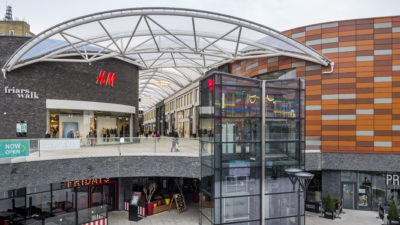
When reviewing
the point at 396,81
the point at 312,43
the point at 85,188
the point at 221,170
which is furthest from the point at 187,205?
the point at 396,81

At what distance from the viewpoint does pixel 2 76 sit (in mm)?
19875

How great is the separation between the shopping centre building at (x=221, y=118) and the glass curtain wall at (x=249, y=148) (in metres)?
0.05

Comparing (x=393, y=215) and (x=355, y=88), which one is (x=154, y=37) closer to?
(x=355, y=88)

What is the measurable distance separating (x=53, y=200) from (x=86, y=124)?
8.47 meters

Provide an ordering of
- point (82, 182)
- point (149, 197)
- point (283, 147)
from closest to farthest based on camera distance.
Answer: point (283, 147) → point (82, 182) → point (149, 197)

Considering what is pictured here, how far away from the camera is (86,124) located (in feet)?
80.9

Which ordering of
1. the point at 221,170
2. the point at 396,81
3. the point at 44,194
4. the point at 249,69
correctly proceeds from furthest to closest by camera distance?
the point at 249,69, the point at 396,81, the point at 44,194, the point at 221,170

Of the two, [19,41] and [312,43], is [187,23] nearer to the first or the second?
[312,43]

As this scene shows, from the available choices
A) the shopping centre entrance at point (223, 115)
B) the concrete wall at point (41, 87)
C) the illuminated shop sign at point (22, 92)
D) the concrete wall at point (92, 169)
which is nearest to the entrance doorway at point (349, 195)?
the shopping centre entrance at point (223, 115)

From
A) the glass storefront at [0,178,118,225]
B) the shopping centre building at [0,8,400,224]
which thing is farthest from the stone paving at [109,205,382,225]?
the glass storefront at [0,178,118,225]

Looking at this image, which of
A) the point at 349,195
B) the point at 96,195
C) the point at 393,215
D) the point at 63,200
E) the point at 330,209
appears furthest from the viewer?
the point at 349,195

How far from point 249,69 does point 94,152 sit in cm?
1615

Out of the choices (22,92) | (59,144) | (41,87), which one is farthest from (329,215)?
(22,92)

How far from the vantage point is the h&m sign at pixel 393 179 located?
63.9 feet
